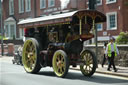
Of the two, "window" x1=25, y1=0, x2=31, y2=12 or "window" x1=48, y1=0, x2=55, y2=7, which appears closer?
"window" x1=48, y1=0, x2=55, y2=7

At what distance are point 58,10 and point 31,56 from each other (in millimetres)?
25474

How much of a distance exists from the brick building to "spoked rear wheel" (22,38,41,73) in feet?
8.14

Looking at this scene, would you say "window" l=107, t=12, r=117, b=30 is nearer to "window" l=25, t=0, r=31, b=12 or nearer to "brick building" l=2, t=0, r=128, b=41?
"brick building" l=2, t=0, r=128, b=41

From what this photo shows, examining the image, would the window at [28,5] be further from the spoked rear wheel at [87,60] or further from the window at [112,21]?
the spoked rear wheel at [87,60]

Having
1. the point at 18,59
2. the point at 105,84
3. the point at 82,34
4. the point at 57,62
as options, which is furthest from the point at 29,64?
the point at 18,59

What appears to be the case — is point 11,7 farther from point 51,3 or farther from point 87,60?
point 87,60

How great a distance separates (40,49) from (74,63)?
6.31 ft

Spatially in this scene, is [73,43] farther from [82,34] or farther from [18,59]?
[18,59]

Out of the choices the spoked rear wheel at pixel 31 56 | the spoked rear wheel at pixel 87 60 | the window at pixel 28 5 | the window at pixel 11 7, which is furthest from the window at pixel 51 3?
the spoked rear wheel at pixel 87 60

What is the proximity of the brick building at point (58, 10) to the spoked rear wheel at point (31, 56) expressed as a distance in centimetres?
248

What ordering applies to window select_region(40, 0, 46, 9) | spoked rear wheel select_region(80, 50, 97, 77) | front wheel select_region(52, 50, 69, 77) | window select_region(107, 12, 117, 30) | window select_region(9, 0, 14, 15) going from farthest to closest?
window select_region(9, 0, 14, 15)
window select_region(40, 0, 46, 9)
window select_region(107, 12, 117, 30)
spoked rear wheel select_region(80, 50, 97, 77)
front wheel select_region(52, 50, 69, 77)

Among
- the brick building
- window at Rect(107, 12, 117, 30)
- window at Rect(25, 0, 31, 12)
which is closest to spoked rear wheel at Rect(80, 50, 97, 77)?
the brick building

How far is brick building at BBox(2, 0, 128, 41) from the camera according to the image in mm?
30438

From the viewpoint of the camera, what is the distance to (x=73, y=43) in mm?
13773
